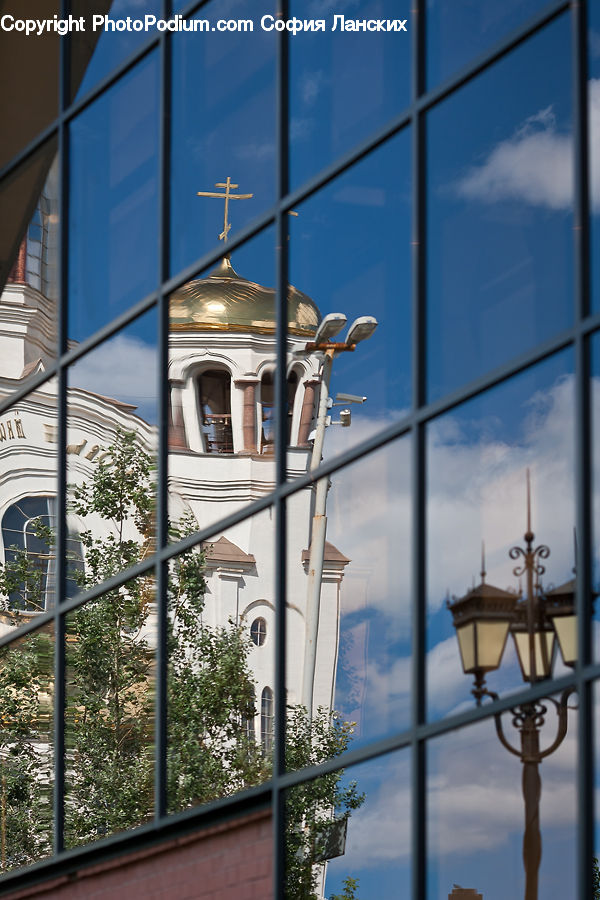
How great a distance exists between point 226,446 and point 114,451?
1.23 metres

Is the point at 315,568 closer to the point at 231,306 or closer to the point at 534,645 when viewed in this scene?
the point at 534,645

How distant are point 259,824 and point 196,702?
0.91 m

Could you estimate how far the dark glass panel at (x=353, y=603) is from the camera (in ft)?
21.5

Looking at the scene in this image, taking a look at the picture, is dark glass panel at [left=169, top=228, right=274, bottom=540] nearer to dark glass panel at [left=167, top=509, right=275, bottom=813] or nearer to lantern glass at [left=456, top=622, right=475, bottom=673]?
dark glass panel at [left=167, top=509, right=275, bottom=813]

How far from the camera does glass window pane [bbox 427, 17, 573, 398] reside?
6.02 meters

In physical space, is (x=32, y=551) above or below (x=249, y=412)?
below

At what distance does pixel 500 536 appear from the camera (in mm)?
6113

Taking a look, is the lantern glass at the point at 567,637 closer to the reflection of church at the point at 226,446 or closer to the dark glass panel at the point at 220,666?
the reflection of church at the point at 226,446

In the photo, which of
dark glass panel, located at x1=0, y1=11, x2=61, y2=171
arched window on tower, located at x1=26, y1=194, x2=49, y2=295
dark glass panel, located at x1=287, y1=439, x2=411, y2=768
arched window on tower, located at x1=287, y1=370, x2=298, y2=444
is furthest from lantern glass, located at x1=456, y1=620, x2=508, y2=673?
dark glass panel, located at x1=0, y1=11, x2=61, y2=171

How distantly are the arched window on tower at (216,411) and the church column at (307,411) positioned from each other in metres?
0.62

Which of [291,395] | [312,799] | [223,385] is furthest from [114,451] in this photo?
[312,799]

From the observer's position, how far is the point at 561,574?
5766 millimetres

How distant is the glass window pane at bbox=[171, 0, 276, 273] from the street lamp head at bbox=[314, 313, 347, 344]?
34.3 inches

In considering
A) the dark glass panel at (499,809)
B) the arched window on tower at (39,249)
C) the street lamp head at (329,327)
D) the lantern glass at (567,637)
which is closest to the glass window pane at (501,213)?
the street lamp head at (329,327)
